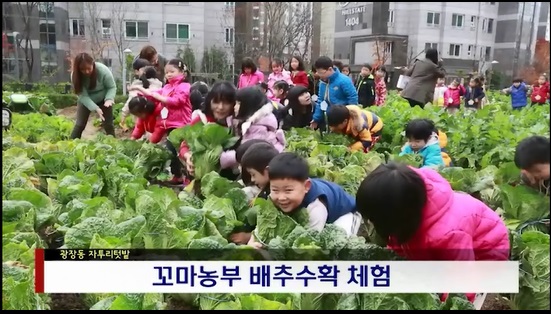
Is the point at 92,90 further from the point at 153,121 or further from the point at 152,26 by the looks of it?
the point at 152,26

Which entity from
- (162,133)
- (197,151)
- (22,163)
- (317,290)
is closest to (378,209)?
(317,290)

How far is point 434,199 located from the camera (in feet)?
6.52

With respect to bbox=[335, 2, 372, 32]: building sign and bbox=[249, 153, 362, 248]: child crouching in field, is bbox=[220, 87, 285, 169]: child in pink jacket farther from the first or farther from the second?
bbox=[335, 2, 372, 32]: building sign

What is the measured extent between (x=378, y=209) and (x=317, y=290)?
35 centimetres

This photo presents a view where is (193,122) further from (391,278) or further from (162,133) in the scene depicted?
(391,278)

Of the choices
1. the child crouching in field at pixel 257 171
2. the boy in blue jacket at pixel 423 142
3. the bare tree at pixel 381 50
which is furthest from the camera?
the boy in blue jacket at pixel 423 142

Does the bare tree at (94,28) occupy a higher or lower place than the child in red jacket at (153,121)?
higher

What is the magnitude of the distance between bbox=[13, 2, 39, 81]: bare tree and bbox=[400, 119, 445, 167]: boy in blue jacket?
1914 millimetres

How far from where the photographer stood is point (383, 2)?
76.6 inches

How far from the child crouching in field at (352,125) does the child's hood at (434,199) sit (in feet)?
5.52

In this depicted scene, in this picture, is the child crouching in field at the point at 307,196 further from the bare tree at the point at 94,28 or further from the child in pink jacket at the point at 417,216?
the bare tree at the point at 94,28

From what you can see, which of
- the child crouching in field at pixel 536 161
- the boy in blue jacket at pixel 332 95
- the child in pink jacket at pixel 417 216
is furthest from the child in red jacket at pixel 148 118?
the child crouching in field at pixel 536 161

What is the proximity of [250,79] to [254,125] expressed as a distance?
112cm

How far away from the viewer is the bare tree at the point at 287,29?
201 cm
